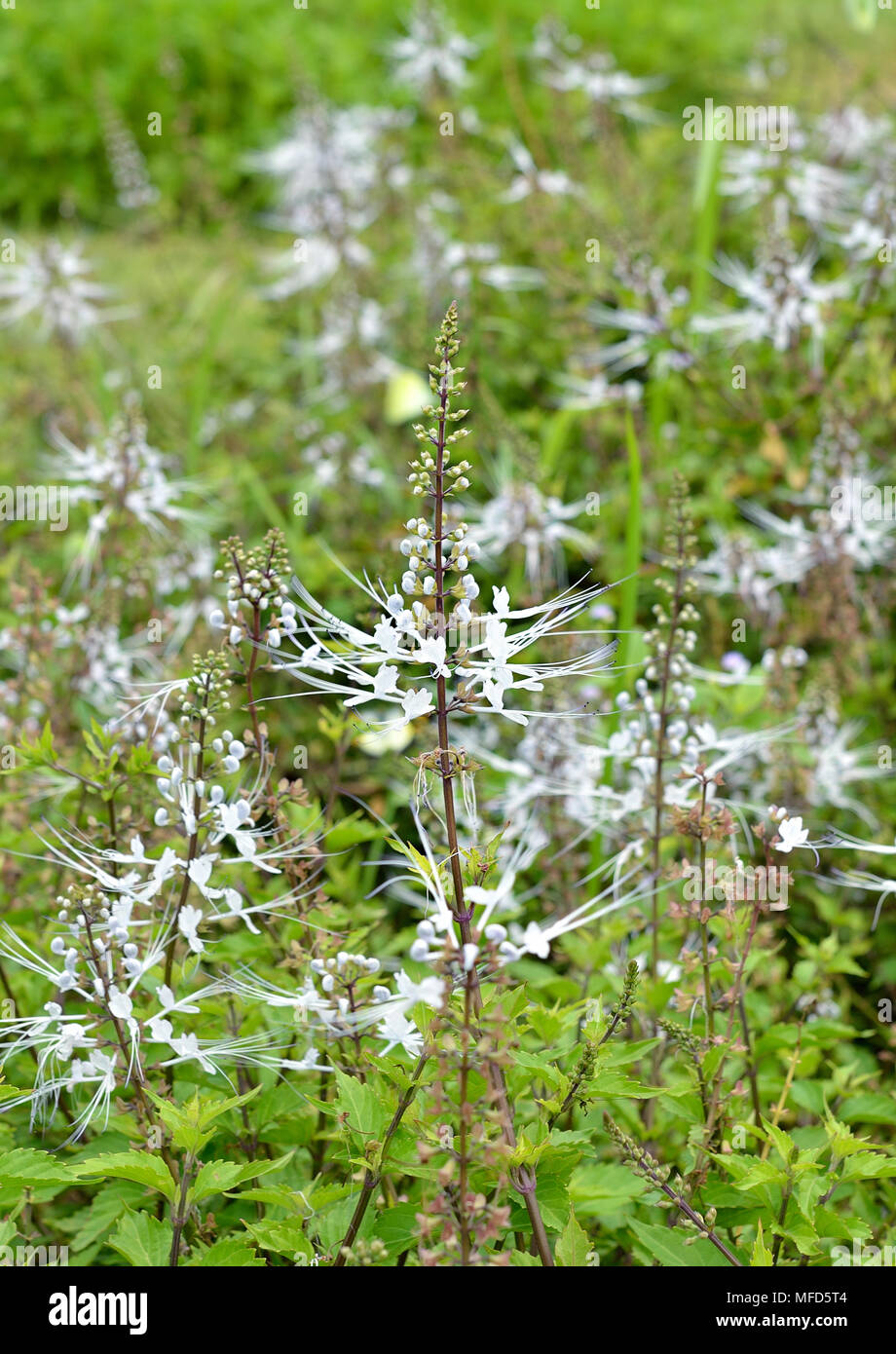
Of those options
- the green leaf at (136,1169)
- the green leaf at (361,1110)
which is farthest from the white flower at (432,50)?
the green leaf at (136,1169)

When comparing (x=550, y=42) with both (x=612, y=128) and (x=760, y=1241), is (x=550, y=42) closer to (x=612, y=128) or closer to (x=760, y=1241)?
(x=612, y=128)

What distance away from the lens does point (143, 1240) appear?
1.95 m

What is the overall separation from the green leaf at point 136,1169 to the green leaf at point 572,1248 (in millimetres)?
583

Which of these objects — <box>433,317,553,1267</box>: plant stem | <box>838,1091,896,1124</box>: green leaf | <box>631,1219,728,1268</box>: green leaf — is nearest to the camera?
<box>433,317,553,1267</box>: plant stem

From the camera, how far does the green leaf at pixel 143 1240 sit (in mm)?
1910

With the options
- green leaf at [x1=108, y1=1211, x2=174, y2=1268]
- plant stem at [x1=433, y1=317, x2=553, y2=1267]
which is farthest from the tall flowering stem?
green leaf at [x1=108, y1=1211, x2=174, y2=1268]

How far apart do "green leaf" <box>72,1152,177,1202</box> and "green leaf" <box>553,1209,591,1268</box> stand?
1.91 ft

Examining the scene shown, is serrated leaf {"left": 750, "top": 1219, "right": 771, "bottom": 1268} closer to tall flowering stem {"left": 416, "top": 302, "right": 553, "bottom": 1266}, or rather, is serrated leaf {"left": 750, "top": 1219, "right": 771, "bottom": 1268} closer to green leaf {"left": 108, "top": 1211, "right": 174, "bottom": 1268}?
tall flowering stem {"left": 416, "top": 302, "right": 553, "bottom": 1266}

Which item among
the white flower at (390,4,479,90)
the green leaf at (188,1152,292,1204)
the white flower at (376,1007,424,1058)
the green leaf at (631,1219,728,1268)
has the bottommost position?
the green leaf at (631,1219,728,1268)

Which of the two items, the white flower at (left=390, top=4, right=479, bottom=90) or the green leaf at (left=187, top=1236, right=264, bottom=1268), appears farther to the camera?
the white flower at (left=390, top=4, right=479, bottom=90)

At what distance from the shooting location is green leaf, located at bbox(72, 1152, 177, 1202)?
5.85 ft

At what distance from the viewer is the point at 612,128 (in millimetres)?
6074

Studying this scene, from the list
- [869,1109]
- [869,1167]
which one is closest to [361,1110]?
[869,1167]

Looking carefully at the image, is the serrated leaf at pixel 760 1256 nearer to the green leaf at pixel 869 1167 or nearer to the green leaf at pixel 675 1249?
the green leaf at pixel 675 1249
